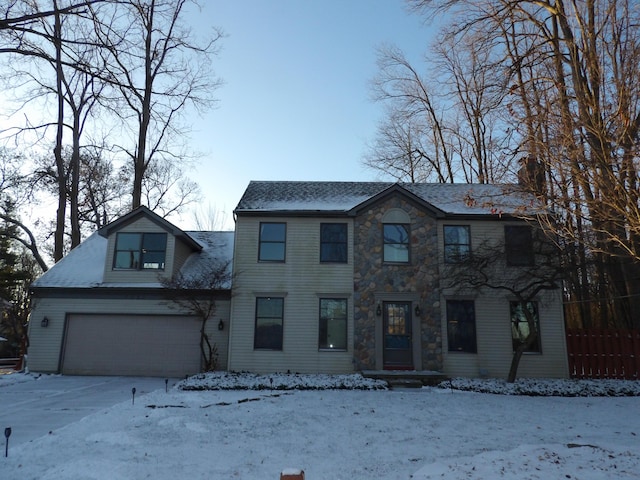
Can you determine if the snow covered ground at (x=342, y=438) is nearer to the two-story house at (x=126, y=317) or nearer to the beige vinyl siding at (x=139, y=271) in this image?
the two-story house at (x=126, y=317)

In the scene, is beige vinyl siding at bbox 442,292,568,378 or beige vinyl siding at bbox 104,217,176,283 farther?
beige vinyl siding at bbox 104,217,176,283

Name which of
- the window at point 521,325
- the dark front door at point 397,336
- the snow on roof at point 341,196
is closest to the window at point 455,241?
the snow on roof at point 341,196

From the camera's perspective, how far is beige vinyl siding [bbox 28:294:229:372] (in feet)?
47.8

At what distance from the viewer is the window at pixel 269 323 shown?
45.8 ft

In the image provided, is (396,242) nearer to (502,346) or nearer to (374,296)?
(374,296)

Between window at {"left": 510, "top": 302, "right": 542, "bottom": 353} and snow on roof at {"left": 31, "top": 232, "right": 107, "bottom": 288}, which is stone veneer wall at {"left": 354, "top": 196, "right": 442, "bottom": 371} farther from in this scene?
snow on roof at {"left": 31, "top": 232, "right": 107, "bottom": 288}

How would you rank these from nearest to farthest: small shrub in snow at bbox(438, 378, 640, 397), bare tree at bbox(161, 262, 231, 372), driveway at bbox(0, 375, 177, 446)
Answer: driveway at bbox(0, 375, 177, 446)
small shrub in snow at bbox(438, 378, 640, 397)
bare tree at bbox(161, 262, 231, 372)

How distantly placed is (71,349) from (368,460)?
12.7 meters

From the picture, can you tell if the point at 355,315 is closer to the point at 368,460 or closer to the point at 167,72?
the point at 368,460

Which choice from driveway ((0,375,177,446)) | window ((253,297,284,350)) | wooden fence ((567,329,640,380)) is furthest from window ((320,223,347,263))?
wooden fence ((567,329,640,380))

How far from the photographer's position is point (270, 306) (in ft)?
46.7

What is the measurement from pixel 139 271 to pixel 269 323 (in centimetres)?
497

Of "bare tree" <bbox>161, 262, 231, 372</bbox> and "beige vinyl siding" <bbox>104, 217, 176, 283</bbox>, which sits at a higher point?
"beige vinyl siding" <bbox>104, 217, 176, 283</bbox>

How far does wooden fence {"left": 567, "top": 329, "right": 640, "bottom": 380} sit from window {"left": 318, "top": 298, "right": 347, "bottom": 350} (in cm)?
723
